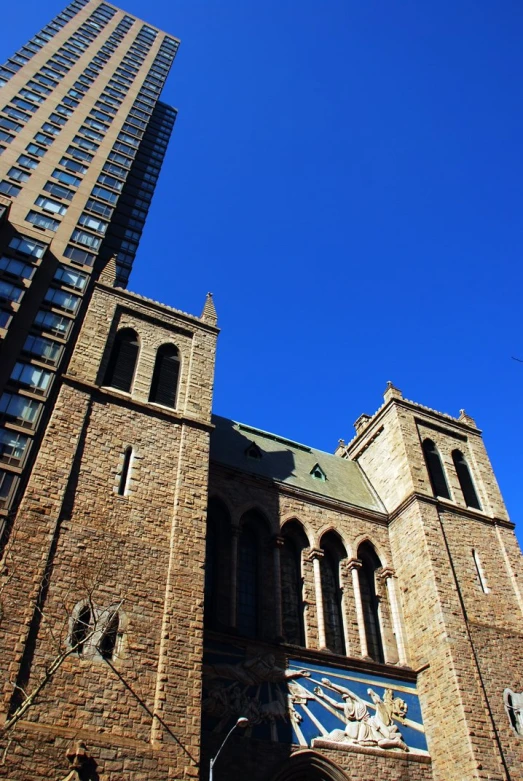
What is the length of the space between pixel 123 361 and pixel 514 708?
17.2 metres

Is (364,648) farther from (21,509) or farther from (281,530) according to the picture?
(21,509)

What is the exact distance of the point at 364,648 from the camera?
71.7 ft

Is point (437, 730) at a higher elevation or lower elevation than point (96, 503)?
lower

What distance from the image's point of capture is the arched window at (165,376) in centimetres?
2309

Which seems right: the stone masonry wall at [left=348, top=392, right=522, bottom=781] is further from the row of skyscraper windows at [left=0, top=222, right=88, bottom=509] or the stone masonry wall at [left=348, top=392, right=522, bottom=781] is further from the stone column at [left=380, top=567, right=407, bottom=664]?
the row of skyscraper windows at [left=0, top=222, right=88, bottom=509]

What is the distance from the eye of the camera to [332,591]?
921 inches

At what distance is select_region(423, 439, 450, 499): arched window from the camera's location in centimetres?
2761

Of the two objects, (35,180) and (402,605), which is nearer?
(402,605)

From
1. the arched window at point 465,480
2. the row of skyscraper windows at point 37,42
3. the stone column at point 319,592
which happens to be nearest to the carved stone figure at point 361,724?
the stone column at point 319,592

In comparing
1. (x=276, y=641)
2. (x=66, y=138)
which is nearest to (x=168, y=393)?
(x=276, y=641)

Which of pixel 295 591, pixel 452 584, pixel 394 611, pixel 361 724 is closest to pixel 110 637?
pixel 295 591

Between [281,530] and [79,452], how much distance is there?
323 inches

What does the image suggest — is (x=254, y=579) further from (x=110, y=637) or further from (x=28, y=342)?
(x=28, y=342)

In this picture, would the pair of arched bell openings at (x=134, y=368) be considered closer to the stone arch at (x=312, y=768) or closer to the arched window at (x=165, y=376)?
the arched window at (x=165, y=376)
